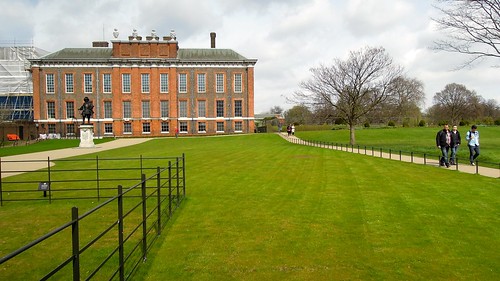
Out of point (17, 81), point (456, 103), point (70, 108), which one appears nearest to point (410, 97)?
point (456, 103)

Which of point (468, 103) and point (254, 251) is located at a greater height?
point (468, 103)

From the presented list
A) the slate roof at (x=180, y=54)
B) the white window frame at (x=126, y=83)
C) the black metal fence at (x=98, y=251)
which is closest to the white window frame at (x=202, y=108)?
the slate roof at (x=180, y=54)

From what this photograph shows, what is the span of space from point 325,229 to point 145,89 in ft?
209

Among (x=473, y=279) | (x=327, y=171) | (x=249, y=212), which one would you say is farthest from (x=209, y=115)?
(x=473, y=279)

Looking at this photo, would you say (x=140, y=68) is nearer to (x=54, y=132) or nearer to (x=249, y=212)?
(x=54, y=132)

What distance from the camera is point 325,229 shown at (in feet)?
28.0

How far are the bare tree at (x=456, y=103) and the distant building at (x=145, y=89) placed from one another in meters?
53.0

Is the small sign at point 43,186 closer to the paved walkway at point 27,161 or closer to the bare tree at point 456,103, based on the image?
the paved walkway at point 27,161

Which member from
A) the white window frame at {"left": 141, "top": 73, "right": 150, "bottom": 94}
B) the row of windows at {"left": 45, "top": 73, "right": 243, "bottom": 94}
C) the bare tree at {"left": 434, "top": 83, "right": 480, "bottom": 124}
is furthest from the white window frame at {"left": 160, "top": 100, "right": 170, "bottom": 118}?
the bare tree at {"left": 434, "top": 83, "right": 480, "bottom": 124}

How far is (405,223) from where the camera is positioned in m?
8.94

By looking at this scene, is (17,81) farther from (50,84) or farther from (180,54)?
(180,54)

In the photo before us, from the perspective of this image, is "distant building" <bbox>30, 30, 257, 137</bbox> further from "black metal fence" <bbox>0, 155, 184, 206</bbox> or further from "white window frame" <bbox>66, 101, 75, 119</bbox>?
"black metal fence" <bbox>0, 155, 184, 206</bbox>

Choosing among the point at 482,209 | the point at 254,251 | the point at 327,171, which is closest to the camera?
the point at 254,251

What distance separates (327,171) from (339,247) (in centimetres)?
1090
